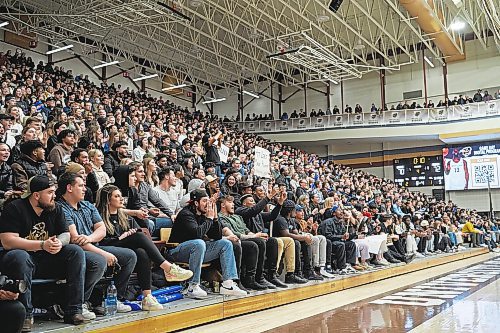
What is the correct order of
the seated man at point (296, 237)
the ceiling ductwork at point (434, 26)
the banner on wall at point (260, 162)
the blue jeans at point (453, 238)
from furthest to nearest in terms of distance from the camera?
the ceiling ductwork at point (434, 26), the blue jeans at point (453, 238), the banner on wall at point (260, 162), the seated man at point (296, 237)

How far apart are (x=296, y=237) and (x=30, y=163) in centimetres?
344

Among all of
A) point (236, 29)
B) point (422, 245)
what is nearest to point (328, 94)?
point (236, 29)

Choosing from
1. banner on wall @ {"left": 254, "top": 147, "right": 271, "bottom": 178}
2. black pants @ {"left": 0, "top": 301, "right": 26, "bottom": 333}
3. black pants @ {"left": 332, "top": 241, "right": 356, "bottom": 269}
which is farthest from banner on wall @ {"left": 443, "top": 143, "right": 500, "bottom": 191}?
black pants @ {"left": 0, "top": 301, "right": 26, "bottom": 333}

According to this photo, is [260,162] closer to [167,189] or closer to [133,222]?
[167,189]

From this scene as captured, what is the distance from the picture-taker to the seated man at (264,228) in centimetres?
→ 596

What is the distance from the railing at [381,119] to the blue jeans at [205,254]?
19332mm

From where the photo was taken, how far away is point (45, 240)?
3.44 m

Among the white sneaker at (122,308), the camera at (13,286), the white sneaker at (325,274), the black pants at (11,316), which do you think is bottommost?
the white sneaker at (325,274)

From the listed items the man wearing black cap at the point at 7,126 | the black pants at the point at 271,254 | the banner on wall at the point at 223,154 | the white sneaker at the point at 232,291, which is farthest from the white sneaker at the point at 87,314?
the banner on wall at the point at 223,154

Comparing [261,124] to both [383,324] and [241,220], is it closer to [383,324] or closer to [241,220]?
[241,220]

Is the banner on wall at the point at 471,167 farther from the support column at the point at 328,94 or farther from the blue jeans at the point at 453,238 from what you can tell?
the blue jeans at the point at 453,238

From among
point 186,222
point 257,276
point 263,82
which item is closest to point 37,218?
point 186,222

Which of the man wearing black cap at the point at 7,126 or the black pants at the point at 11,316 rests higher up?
the man wearing black cap at the point at 7,126

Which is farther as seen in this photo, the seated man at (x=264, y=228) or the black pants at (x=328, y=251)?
the black pants at (x=328, y=251)
